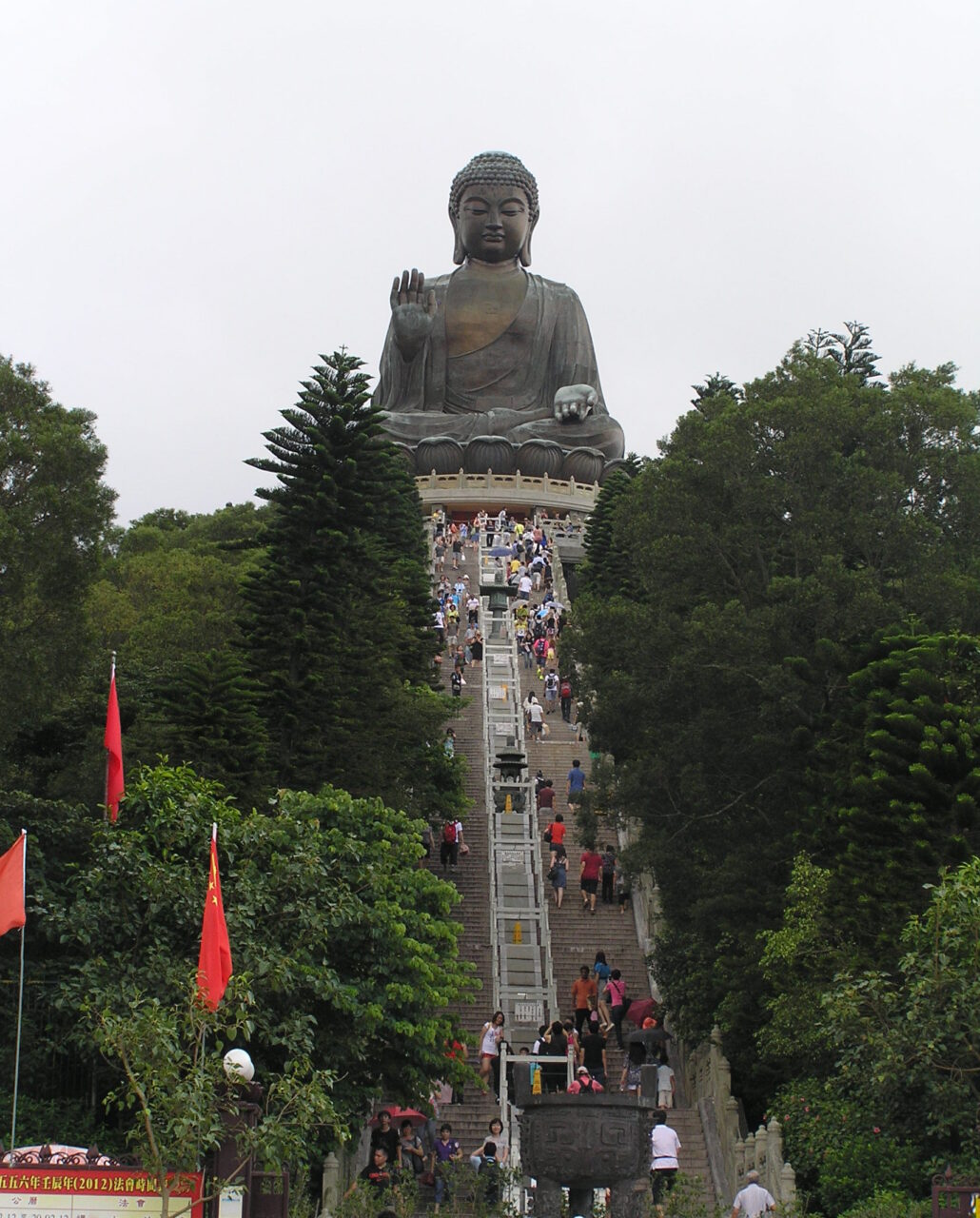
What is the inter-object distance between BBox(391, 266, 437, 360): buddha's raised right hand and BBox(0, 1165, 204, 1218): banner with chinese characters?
1350 inches

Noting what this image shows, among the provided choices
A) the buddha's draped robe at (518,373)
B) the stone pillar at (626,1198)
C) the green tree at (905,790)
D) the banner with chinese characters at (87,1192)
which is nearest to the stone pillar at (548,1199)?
the stone pillar at (626,1198)

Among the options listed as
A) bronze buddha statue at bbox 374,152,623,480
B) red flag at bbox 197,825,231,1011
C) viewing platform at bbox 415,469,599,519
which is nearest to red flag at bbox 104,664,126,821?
red flag at bbox 197,825,231,1011

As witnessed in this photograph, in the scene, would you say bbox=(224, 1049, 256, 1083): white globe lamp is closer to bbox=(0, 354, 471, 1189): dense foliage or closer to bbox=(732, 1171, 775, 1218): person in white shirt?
bbox=(0, 354, 471, 1189): dense foliage

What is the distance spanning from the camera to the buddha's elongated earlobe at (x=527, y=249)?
164ft

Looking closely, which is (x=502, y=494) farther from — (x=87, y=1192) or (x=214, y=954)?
(x=87, y=1192)

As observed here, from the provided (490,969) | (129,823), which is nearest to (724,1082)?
(490,969)

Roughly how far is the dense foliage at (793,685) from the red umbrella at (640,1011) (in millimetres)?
211

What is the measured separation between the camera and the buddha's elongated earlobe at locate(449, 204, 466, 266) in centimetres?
4992

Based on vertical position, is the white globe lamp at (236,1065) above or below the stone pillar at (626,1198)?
above

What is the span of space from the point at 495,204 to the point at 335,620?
2859 centimetres

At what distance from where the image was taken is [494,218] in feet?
160

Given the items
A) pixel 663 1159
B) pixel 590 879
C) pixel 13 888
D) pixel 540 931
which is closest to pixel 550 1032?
pixel 663 1159

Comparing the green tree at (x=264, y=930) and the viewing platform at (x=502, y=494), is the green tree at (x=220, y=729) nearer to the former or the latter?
the green tree at (x=264, y=930)

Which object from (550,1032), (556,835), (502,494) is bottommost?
(550,1032)
